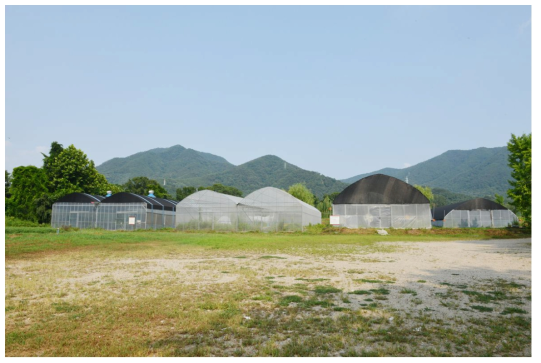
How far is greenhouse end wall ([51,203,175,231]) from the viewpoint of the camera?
4669 centimetres

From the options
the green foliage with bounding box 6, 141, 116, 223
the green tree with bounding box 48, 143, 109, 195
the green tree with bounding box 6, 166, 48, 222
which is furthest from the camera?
the green tree with bounding box 48, 143, 109, 195

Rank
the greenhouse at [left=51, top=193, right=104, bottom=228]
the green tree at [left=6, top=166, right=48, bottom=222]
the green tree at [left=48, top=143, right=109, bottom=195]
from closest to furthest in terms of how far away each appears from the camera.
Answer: the greenhouse at [left=51, top=193, right=104, bottom=228], the green tree at [left=6, top=166, right=48, bottom=222], the green tree at [left=48, top=143, right=109, bottom=195]

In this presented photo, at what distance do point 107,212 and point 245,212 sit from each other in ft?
56.9

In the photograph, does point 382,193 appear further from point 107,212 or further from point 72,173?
point 72,173

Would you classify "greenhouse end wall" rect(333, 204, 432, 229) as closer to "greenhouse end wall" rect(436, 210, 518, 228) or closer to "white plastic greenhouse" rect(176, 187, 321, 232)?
Result: "white plastic greenhouse" rect(176, 187, 321, 232)

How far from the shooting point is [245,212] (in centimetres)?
4553

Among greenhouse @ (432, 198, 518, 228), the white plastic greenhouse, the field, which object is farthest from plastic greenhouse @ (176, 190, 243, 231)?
greenhouse @ (432, 198, 518, 228)

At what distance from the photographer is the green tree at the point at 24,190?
181 ft

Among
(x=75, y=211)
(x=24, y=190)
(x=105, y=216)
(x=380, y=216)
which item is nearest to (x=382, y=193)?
(x=380, y=216)

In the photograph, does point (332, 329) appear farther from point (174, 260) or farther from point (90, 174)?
point (90, 174)

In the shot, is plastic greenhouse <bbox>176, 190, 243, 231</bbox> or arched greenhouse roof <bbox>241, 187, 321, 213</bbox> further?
plastic greenhouse <bbox>176, 190, 243, 231</bbox>

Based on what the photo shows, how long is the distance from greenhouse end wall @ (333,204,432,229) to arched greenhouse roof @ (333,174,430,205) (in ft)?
1.87

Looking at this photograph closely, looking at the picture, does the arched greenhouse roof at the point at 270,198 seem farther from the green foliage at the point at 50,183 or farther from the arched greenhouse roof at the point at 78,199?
the green foliage at the point at 50,183

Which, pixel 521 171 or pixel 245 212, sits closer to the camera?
pixel 521 171
